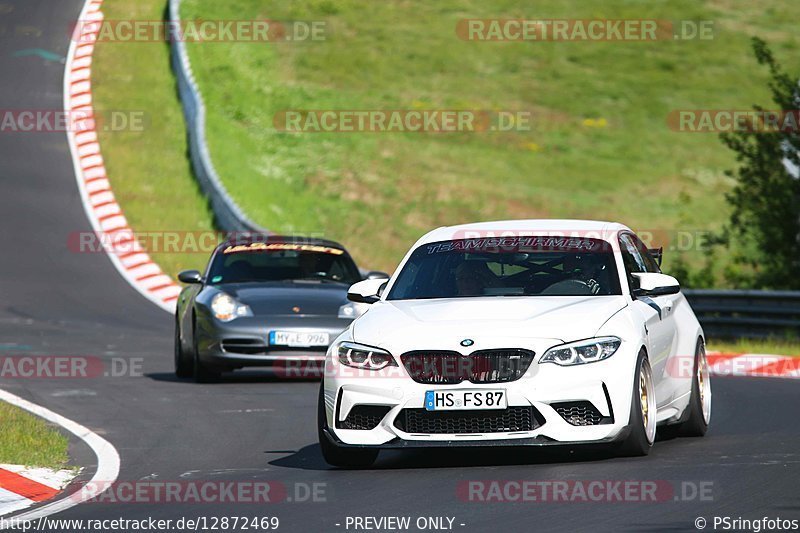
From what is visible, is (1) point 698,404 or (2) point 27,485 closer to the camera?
(2) point 27,485

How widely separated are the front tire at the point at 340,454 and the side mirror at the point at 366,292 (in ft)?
3.43

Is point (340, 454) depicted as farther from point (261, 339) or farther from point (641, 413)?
point (261, 339)

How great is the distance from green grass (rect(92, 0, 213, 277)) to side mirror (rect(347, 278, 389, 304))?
18.2 meters

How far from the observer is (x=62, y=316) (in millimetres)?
23609

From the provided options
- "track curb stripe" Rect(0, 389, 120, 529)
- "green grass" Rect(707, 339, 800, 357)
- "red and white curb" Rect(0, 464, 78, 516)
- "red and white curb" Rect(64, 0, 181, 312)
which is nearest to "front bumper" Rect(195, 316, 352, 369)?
Result: "track curb stripe" Rect(0, 389, 120, 529)

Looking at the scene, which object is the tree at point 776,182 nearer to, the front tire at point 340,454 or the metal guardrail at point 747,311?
the metal guardrail at point 747,311

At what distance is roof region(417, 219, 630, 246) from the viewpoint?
10836 millimetres

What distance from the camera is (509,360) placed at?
9352mm

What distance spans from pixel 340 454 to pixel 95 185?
25.4 m

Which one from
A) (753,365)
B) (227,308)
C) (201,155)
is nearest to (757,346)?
(753,365)

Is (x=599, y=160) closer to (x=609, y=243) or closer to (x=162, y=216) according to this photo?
(x=162, y=216)

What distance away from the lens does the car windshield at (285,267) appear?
55.6 ft

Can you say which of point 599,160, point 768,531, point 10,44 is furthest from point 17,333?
point 599,160

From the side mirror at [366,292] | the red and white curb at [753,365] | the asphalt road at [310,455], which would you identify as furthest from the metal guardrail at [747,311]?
the side mirror at [366,292]
